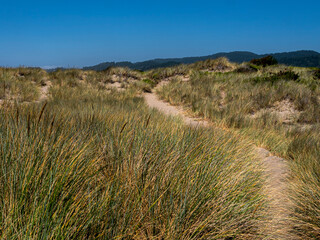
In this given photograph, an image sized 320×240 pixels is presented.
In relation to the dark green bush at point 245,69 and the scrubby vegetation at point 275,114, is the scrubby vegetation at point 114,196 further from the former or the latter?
the dark green bush at point 245,69

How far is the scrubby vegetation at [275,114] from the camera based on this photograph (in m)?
2.54

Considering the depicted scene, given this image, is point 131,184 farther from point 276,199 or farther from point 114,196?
point 276,199

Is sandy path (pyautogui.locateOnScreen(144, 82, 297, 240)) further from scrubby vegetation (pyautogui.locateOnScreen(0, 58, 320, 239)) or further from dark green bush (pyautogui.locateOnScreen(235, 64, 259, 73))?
dark green bush (pyautogui.locateOnScreen(235, 64, 259, 73))


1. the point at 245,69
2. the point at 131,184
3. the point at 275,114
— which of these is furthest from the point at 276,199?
the point at 245,69

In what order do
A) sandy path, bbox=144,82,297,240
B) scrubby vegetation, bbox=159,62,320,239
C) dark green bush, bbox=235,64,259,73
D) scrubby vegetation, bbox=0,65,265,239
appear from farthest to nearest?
1. dark green bush, bbox=235,64,259,73
2. scrubby vegetation, bbox=159,62,320,239
3. sandy path, bbox=144,82,297,240
4. scrubby vegetation, bbox=0,65,265,239

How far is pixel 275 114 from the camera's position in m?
7.81

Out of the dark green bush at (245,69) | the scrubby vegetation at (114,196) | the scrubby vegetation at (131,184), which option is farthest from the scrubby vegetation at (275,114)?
the dark green bush at (245,69)

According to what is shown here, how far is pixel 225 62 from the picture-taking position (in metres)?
18.9

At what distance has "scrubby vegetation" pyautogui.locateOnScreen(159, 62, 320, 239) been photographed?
8.34 feet

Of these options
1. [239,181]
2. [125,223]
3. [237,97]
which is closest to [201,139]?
[239,181]

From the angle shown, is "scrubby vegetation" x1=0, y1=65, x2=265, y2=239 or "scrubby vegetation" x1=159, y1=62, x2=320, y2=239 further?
"scrubby vegetation" x1=159, y1=62, x2=320, y2=239

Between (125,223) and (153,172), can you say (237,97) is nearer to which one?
(153,172)

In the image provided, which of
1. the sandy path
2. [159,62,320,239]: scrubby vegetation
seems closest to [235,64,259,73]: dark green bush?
[159,62,320,239]: scrubby vegetation

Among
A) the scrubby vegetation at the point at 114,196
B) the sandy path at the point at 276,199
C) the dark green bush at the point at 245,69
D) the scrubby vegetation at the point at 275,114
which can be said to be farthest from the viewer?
the dark green bush at the point at 245,69
